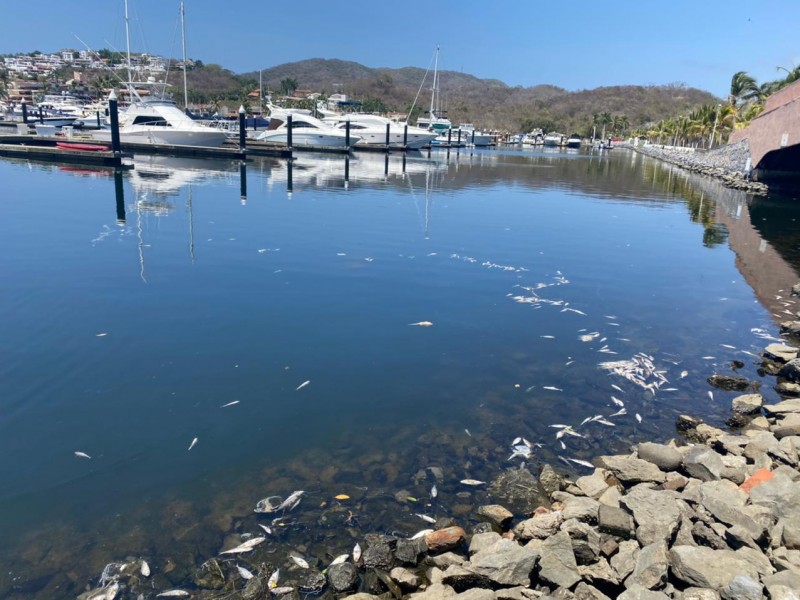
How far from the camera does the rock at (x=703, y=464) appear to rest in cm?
588

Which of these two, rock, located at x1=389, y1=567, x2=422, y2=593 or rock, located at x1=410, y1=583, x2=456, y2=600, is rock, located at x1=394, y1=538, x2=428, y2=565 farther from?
rock, located at x1=410, y1=583, x2=456, y2=600

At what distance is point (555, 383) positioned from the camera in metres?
8.45

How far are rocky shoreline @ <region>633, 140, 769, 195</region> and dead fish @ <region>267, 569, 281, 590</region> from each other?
42.5m

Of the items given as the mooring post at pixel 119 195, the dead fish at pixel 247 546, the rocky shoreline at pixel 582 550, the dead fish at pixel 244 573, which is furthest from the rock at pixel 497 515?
the mooring post at pixel 119 195

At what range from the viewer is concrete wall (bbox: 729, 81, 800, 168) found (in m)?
30.5

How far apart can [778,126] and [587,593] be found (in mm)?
37289

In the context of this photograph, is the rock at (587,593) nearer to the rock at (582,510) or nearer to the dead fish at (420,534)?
the rock at (582,510)

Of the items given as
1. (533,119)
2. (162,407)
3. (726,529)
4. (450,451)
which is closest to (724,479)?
(726,529)

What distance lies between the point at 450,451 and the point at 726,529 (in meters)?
2.86

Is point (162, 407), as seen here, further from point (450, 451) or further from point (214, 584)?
point (450, 451)

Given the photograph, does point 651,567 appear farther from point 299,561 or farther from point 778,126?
point 778,126

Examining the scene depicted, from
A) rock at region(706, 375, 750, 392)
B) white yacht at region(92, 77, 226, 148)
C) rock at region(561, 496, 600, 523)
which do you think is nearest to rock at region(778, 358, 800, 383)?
rock at region(706, 375, 750, 392)

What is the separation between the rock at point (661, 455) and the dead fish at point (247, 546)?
417cm

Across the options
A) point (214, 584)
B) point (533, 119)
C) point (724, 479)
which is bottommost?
point (214, 584)
